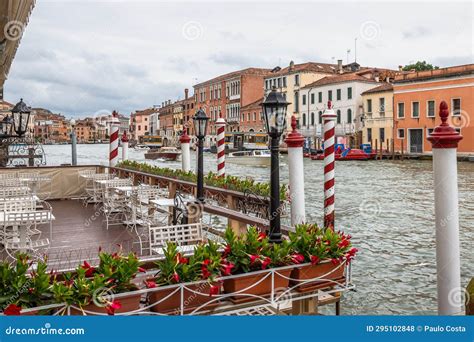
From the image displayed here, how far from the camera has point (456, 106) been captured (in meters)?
36.3

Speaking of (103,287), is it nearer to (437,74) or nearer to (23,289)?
(23,289)

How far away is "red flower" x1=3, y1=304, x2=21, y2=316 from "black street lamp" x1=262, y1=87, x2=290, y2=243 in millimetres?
2361

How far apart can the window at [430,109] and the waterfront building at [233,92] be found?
90.3 ft

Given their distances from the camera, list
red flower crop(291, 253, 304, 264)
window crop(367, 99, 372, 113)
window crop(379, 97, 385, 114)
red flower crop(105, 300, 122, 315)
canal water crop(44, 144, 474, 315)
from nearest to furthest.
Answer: red flower crop(105, 300, 122, 315) → red flower crop(291, 253, 304, 264) → canal water crop(44, 144, 474, 315) → window crop(379, 97, 385, 114) → window crop(367, 99, 372, 113)

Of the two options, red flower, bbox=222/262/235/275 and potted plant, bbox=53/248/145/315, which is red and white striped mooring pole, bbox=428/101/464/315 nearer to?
red flower, bbox=222/262/235/275

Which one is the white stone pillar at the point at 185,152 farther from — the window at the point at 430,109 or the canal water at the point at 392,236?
the window at the point at 430,109

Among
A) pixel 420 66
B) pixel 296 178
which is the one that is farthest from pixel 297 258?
pixel 420 66

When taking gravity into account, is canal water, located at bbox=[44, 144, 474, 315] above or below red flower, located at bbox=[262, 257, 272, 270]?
below

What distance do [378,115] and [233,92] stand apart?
2520 cm

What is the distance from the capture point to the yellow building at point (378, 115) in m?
→ 41.8

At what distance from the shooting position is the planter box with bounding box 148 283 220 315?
3645mm

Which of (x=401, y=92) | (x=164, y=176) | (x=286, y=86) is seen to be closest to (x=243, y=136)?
(x=286, y=86)

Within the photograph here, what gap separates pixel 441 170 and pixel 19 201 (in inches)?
214

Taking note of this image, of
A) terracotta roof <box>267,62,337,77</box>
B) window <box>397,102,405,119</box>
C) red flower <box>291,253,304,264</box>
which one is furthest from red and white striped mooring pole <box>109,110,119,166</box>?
terracotta roof <box>267,62,337,77</box>
